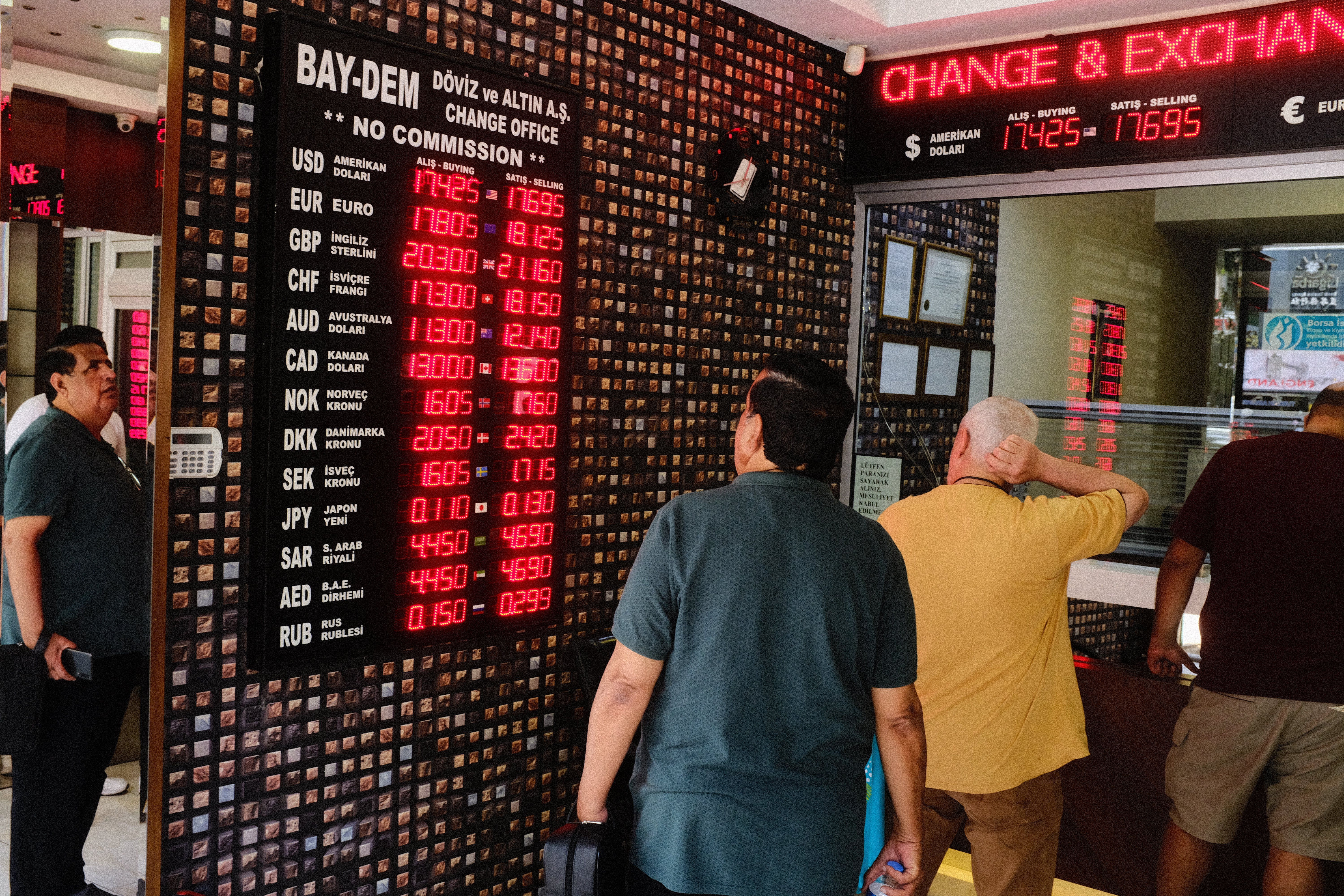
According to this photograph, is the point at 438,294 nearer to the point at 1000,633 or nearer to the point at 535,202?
the point at 535,202

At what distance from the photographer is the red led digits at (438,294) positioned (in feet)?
9.02

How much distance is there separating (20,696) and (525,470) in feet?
4.20

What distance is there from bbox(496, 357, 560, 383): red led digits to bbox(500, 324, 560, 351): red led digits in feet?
0.10

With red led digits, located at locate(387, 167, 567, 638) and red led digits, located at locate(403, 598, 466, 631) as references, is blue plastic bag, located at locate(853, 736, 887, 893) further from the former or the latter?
red led digits, located at locate(403, 598, 466, 631)

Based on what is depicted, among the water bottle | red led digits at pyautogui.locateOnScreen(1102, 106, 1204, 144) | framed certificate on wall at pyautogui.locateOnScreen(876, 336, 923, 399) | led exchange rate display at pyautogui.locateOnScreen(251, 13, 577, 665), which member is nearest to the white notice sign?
framed certificate on wall at pyautogui.locateOnScreen(876, 336, 923, 399)

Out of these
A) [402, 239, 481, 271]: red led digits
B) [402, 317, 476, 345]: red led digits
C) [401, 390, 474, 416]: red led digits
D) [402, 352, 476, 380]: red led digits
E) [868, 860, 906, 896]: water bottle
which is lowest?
[868, 860, 906, 896]: water bottle

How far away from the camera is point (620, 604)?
1862mm

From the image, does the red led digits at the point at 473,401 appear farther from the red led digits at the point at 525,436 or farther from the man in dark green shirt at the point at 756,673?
the man in dark green shirt at the point at 756,673

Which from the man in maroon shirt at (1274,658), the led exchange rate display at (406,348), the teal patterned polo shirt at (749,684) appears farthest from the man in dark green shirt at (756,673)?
the man in maroon shirt at (1274,658)

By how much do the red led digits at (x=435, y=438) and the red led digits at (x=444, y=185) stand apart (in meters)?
0.57

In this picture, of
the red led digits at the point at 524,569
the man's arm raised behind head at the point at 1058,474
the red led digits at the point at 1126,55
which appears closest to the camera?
the man's arm raised behind head at the point at 1058,474

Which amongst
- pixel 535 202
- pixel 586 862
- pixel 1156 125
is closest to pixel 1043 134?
pixel 1156 125

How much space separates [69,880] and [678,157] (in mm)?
2580

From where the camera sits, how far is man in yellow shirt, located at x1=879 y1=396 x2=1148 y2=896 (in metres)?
2.53
